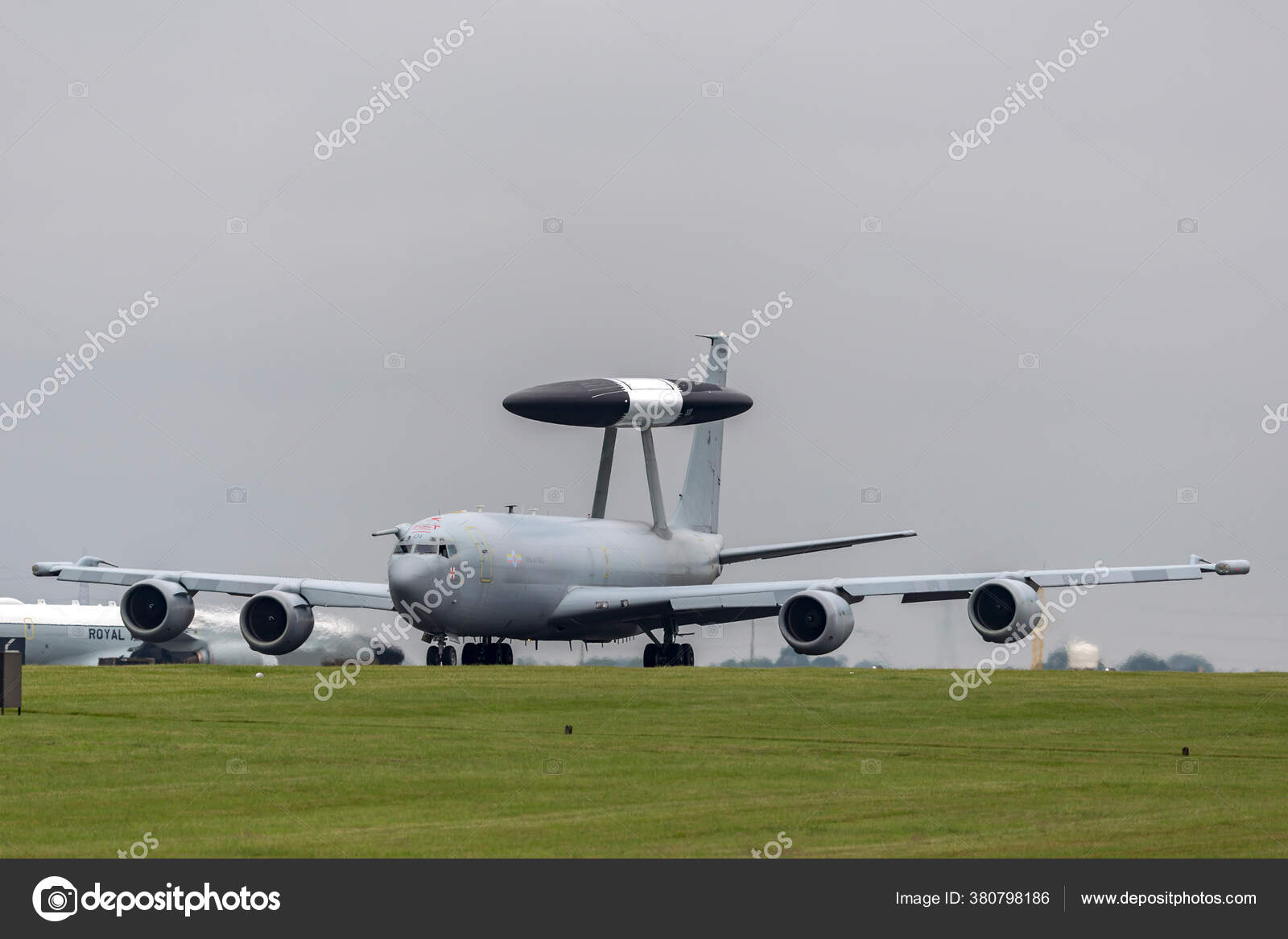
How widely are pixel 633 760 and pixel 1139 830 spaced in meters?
8.22

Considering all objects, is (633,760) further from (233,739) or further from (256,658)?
(256,658)

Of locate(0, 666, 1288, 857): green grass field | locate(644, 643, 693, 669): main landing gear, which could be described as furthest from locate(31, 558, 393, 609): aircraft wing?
locate(0, 666, 1288, 857): green grass field

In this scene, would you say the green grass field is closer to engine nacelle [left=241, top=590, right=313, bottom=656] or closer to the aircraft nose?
the aircraft nose

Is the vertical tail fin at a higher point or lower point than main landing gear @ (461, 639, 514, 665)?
higher

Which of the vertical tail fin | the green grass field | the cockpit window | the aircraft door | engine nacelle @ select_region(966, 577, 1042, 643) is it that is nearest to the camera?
the green grass field

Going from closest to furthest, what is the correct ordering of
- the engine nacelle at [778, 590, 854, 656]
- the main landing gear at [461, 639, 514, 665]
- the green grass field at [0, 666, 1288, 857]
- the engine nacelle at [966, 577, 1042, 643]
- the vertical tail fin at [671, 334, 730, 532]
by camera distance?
the green grass field at [0, 666, 1288, 857] < the engine nacelle at [966, 577, 1042, 643] < the engine nacelle at [778, 590, 854, 656] < the main landing gear at [461, 639, 514, 665] < the vertical tail fin at [671, 334, 730, 532]

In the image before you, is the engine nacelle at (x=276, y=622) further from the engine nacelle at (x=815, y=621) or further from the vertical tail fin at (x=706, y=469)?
the vertical tail fin at (x=706, y=469)

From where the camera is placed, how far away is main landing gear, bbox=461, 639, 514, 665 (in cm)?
5838

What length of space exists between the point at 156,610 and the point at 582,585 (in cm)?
1406

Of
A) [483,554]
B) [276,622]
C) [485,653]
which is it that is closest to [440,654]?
[485,653]

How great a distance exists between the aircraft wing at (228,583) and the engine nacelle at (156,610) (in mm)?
847

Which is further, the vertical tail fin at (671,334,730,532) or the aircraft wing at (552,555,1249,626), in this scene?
the vertical tail fin at (671,334,730,532)

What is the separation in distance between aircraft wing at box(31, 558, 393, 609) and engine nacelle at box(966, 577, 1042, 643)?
19.2m
